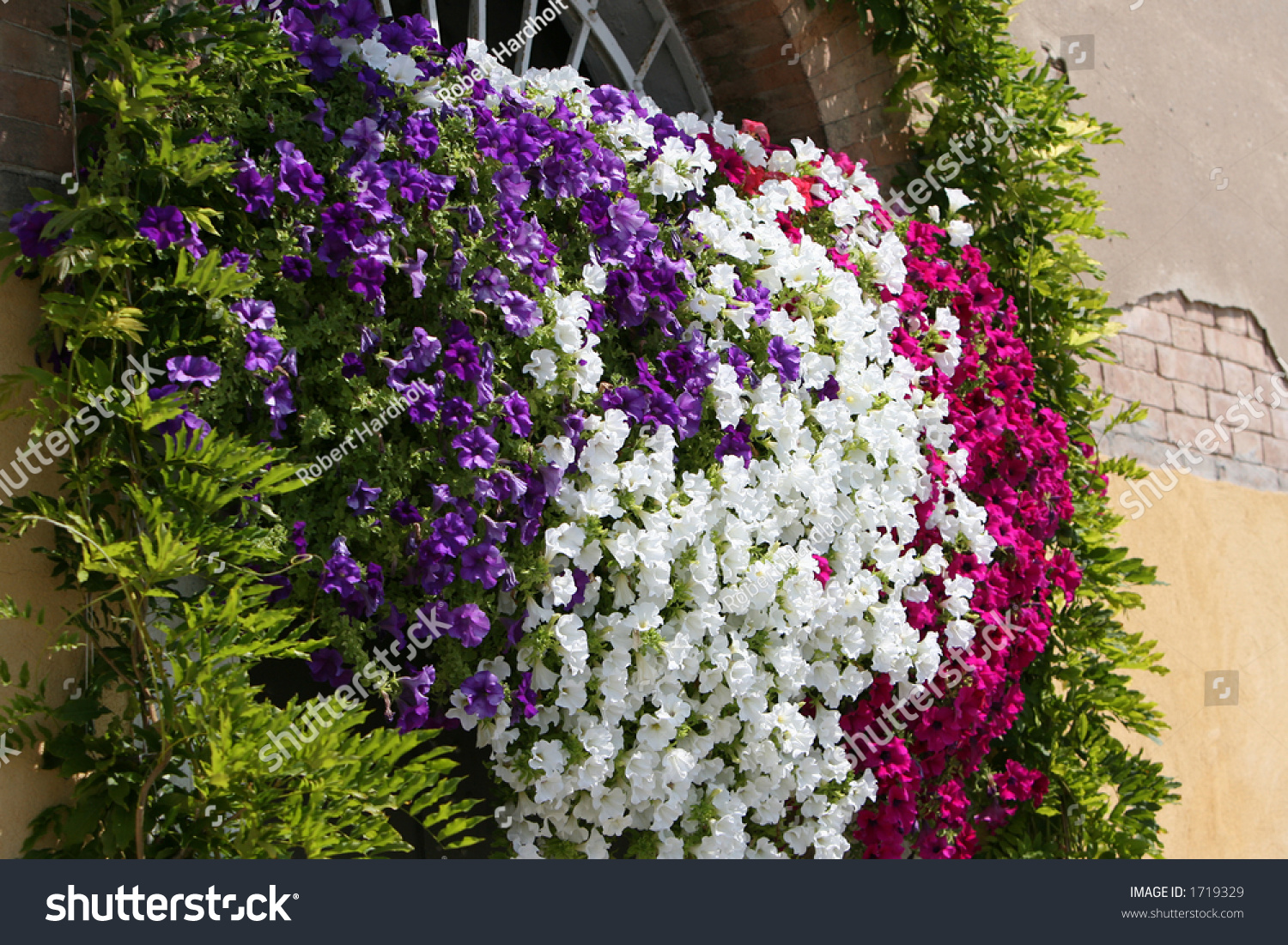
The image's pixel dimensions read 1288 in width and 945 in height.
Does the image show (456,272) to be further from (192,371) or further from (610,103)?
(610,103)

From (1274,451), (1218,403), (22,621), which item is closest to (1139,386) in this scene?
(1218,403)

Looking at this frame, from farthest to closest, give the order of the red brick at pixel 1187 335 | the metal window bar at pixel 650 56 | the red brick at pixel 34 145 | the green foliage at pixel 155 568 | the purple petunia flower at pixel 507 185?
the red brick at pixel 1187 335 < the metal window bar at pixel 650 56 < the purple petunia flower at pixel 507 185 < the red brick at pixel 34 145 < the green foliage at pixel 155 568

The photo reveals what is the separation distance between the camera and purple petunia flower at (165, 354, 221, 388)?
81.8 inches

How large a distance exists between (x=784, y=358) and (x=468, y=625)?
1.21 metres

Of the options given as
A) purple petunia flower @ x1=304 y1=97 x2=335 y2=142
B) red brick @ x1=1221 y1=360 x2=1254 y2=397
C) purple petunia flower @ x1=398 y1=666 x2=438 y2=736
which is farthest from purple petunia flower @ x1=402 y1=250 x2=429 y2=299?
red brick @ x1=1221 y1=360 x2=1254 y2=397

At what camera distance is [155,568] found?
1.89m

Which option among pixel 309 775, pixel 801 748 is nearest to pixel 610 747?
pixel 801 748

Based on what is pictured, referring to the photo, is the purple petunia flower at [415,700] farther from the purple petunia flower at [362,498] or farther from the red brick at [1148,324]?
the red brick at [1148,324]

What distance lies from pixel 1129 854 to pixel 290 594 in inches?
119

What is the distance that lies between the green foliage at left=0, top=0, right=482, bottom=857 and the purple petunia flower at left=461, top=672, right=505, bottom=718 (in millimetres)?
251

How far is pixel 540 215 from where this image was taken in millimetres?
2697

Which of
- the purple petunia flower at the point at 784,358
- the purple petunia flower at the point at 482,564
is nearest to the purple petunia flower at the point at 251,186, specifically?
the purple petunia flower at the point at 482,564

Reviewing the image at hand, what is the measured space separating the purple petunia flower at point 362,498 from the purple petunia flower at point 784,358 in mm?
1227

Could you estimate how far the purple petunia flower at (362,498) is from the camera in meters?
2.26
